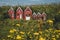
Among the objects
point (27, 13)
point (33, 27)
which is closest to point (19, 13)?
point (27, 13)

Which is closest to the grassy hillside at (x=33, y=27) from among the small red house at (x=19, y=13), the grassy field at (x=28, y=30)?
the grassy field at (x=28, y=30)

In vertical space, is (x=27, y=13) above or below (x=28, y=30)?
above

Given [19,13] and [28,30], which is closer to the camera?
[28,30]

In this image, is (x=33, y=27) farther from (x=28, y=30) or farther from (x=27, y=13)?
(x=27, y=13)

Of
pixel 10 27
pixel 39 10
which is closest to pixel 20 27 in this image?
pixel 10 27

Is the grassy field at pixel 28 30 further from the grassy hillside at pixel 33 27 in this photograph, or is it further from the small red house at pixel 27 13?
the small red house at pixel 27 13

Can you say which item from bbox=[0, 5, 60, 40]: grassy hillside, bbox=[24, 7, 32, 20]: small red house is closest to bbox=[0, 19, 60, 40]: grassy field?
bbox=[0, 5, 60, 40]: grassy hillside

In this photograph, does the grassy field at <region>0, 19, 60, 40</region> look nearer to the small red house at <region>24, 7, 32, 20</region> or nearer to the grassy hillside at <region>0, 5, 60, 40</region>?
the grassy hillside at <region>0, 5, 60, 40</region>

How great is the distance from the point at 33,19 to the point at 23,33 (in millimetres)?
652

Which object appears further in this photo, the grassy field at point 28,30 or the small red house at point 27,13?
the small red house at point 27,13

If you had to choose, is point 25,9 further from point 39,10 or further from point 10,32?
point 10,32

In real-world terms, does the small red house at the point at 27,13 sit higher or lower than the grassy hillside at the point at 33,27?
higher

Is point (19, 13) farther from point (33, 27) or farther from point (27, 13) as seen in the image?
point (33, 27)

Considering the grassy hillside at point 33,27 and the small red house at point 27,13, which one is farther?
the small red house at point 27,13
